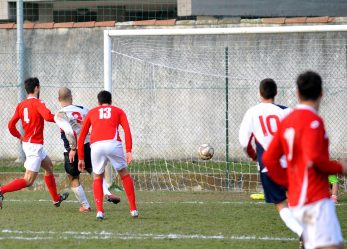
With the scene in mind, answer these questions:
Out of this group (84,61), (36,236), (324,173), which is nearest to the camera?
(324,173)

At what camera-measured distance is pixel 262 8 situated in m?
21.3

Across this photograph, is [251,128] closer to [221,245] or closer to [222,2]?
[221,245]

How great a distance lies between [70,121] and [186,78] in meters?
5.65

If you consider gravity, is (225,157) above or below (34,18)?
below

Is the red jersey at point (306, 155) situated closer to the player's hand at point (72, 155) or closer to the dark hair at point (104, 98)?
the dark hair at point (104, 98)

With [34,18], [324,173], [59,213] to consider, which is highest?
[34,18]

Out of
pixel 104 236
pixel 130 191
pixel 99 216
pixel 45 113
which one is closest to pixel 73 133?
pixel 45 113

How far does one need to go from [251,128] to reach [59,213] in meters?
3.98

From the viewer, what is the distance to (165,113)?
18.5m

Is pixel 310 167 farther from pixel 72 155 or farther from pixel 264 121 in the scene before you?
pixel 72 155

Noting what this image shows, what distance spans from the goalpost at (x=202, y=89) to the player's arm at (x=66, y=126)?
438 centimetres

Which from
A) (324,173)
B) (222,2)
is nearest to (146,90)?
(222,2)

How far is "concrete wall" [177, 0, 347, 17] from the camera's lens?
67.8 feet

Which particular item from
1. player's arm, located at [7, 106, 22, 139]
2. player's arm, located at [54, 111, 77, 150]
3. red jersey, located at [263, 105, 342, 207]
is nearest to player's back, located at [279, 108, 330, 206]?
red jersey, located at [263, 105, 342, 207]
